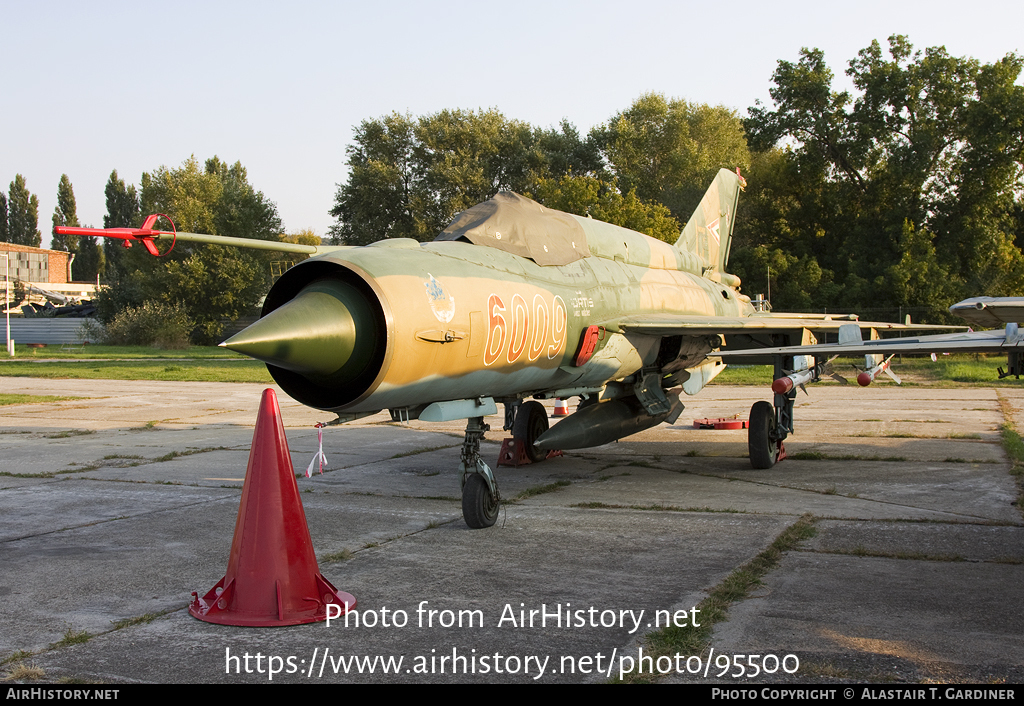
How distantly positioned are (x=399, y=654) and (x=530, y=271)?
382 centimetres

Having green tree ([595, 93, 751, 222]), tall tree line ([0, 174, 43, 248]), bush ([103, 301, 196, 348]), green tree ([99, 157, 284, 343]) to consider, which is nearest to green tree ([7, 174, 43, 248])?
tall tree line ([0, 174, 43, 248])

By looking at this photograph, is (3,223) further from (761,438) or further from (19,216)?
(761,438)

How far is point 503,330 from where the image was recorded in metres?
6.16

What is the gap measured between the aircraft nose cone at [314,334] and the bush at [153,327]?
46318 millimetres

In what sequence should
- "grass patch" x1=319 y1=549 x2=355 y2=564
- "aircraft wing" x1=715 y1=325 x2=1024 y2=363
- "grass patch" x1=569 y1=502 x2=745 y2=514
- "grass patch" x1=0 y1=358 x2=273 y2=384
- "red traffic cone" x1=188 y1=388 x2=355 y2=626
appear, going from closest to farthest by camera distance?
"red traffic cone" x1=188 y1=388 x2=355 y2=626, "grass patch" x1=319 y1=549 x2=355 y2=564, "aircraft wing" x1=715 y1=325 x2=1024 y2=363, "grass patch" x1=569 y1=502 x2=745 y2=514, "grass patch" x1=0 y1=358 x2=273 y2=384

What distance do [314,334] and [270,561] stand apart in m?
1.26

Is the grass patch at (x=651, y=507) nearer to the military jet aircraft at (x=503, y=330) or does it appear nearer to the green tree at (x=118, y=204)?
the military jet aircraft at (x=503, y=330)

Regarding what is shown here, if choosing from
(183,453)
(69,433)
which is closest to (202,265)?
(69,433)

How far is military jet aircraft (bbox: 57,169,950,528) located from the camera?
505 centimetres

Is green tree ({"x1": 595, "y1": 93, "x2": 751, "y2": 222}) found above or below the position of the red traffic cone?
above

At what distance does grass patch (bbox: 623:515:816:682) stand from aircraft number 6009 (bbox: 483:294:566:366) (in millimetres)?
2237

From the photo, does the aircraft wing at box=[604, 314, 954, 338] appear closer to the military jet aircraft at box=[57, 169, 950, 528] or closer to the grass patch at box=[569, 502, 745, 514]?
the military jet aircraft at box=[57, 169, 950, 528]

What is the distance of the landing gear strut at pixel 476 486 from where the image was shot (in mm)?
6508

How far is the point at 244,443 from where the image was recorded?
38.7 feet
